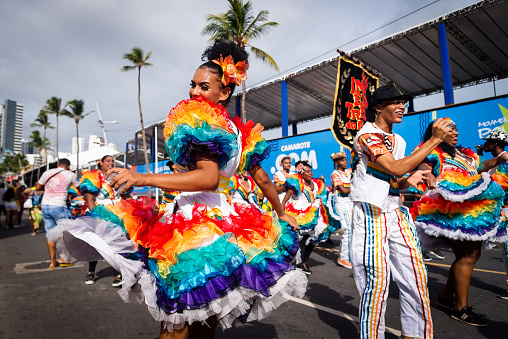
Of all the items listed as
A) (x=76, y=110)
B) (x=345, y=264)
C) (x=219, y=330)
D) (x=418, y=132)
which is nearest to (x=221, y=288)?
(x=219, y=330)

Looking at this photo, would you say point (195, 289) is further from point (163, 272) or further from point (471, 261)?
point (471, 261)

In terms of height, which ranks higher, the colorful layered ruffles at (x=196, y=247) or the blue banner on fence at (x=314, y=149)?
the blue banner on fence at (x=314, y=149)

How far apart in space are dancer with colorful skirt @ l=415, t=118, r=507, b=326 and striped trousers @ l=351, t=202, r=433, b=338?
117 centimetres

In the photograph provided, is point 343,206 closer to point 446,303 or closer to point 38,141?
point 446,303

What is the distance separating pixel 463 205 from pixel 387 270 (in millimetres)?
1716

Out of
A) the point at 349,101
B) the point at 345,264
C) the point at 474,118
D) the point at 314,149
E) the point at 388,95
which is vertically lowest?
the point at 345,264

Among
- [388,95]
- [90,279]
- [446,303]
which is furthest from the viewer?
[90,279]

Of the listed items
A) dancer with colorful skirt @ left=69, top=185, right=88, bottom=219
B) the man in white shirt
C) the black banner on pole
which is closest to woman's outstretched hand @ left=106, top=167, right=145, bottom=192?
the man in white shirt

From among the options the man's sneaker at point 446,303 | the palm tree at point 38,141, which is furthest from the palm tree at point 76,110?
the man's sneaker at point 446,303

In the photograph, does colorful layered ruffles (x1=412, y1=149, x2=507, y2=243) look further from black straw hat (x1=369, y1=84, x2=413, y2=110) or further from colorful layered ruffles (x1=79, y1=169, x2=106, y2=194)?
colorful layered ruffles (x1=79, y1=169, x2=106, y2=194)

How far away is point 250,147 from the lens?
2018 mm

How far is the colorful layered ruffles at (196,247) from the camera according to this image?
1412 mm

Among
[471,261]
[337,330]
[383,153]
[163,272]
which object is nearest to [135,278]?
[163,272]

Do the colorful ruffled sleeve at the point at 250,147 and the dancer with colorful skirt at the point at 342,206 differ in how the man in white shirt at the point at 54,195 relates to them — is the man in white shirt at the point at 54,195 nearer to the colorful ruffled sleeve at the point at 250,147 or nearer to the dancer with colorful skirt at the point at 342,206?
the dancer with colorful skirt at the point at 342,206
